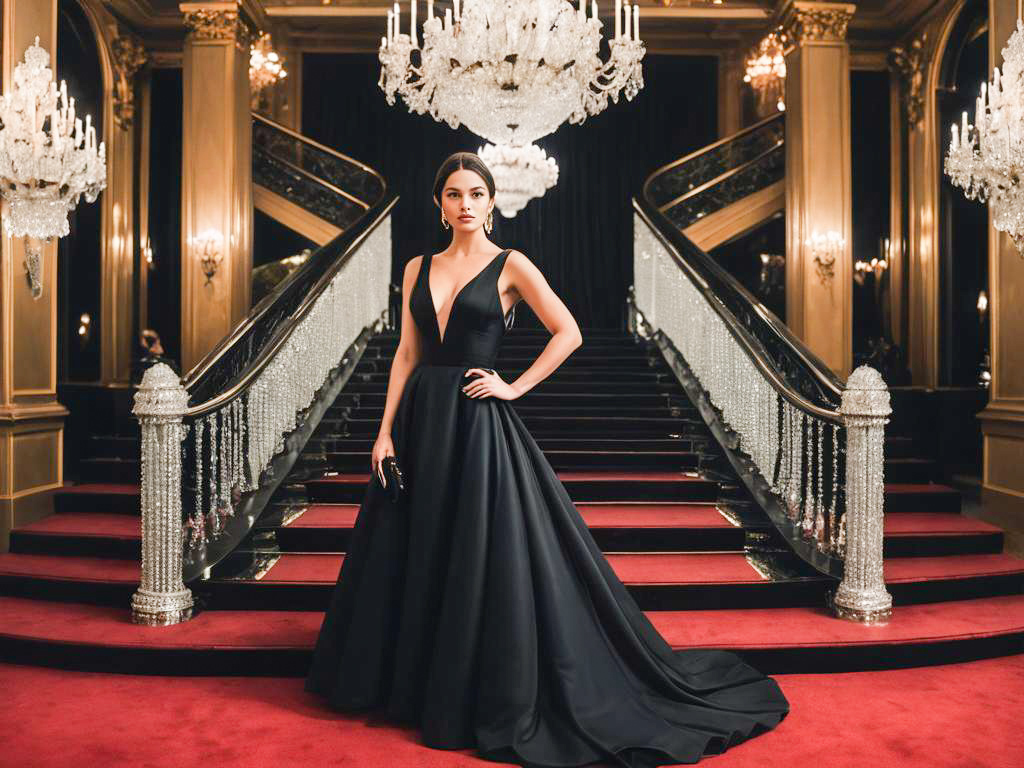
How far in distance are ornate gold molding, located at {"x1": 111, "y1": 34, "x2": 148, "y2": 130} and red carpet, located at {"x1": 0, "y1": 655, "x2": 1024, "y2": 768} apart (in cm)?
766

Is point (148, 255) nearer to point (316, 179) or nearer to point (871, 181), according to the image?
point (316, 179)

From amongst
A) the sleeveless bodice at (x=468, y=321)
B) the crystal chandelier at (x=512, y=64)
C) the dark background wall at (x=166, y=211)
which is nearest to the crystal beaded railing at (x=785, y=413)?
the crystal chandelier at (x=512, y=64)

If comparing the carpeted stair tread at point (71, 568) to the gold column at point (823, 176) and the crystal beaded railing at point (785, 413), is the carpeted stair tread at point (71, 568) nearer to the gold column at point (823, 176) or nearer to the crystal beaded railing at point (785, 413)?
the crystal beaded railing at point (785, 413)

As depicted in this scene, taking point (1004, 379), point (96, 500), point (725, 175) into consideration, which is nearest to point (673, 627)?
point (1004, 379)

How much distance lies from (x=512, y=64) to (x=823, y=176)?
166 inches

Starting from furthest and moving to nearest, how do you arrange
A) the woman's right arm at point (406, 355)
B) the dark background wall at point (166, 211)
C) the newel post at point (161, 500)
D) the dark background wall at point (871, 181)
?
the dark background wall at point (166, 211), the dark background wall at point (871, 181), the newel post at point (161, 500), the woman's right arm at point (406, 355)

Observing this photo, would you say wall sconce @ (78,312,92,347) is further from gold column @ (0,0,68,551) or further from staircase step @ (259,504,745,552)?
staircase step @ (259,504,745,552)

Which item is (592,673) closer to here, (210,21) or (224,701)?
(224,701)

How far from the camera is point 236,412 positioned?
183 inches

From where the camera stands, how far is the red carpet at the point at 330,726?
99.9 inches

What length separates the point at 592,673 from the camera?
8.64ft

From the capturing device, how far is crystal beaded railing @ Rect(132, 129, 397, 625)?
369cm

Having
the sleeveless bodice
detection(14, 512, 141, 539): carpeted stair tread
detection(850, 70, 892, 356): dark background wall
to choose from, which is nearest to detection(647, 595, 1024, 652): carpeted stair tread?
the sleeveless bodice

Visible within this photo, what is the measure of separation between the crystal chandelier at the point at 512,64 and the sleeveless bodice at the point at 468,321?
3.60 metres
